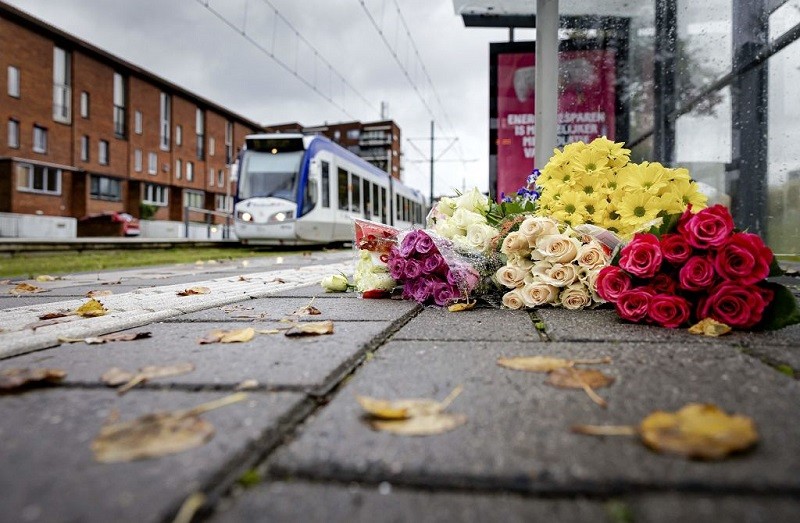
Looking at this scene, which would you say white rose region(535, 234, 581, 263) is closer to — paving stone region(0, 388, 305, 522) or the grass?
paving stone region(0, 388, 305, 522)

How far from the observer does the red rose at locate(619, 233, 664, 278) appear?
187 centimetres

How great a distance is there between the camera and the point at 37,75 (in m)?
23.8

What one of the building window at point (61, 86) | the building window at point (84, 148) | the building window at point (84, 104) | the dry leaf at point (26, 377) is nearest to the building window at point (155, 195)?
the building window at point (84, 148)

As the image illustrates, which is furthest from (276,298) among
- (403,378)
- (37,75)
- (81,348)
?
(37,75)

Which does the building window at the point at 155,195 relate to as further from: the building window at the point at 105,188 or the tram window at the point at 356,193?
the tram window at the point at 356,193

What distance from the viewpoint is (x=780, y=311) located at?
5.61 feet

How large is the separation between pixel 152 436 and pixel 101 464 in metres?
0.10

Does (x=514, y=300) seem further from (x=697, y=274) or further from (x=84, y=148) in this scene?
(x=84, y=148)

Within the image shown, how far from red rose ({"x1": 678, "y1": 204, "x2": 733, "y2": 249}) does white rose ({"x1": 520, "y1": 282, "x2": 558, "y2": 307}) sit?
0.65 meters

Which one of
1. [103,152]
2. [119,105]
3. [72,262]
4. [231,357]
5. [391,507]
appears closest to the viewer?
[391,507]

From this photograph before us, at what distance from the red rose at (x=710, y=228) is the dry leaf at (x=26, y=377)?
6.25 ft

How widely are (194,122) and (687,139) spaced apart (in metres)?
35.1

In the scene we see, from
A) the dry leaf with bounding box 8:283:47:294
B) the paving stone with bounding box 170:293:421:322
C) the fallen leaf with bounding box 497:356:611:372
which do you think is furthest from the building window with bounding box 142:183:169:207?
the fallen leaf with bounding box 497:356:611:372

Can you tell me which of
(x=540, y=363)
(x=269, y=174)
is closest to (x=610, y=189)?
(x=540, y=363)
